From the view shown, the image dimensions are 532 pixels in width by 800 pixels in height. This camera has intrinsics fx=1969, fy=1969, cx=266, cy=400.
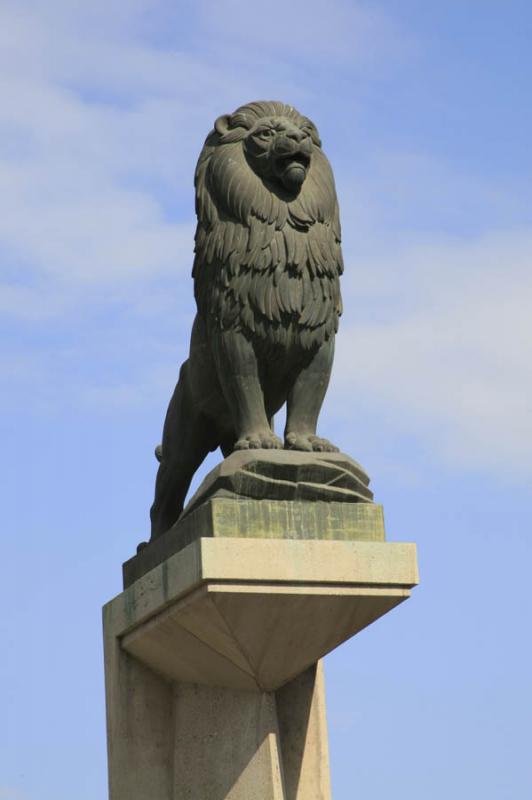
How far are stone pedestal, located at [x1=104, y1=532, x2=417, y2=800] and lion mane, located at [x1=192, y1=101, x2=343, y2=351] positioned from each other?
4.74ft

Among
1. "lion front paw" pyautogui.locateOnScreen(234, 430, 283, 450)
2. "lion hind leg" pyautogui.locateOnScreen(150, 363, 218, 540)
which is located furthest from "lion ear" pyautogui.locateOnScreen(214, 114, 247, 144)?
"lion front paw" pyautogui.locateOnScreen(234, 430, 283, 450)

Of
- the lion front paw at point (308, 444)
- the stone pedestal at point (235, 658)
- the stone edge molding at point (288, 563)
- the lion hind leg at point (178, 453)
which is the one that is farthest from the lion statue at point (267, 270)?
the stone pedestal at point (235, 658)

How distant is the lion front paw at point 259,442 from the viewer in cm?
1191

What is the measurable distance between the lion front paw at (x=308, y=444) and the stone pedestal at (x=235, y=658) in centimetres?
72

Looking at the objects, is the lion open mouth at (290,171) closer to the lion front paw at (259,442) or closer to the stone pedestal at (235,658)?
the lion front paw at (259,442)

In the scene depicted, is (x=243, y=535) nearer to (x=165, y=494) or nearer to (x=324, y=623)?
(x=324, y=623)

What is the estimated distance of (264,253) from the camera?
12.1m

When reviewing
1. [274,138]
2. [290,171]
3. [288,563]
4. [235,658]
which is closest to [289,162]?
[290,171]

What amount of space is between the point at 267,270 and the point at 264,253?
11 centimetres

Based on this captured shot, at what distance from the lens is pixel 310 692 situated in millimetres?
12602

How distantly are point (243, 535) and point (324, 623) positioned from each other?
751 millimetres

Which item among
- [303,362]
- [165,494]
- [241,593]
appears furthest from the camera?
[165,494]

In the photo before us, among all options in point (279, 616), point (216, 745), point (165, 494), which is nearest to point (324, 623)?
point (279, 616)

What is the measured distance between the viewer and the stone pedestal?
11.5m
